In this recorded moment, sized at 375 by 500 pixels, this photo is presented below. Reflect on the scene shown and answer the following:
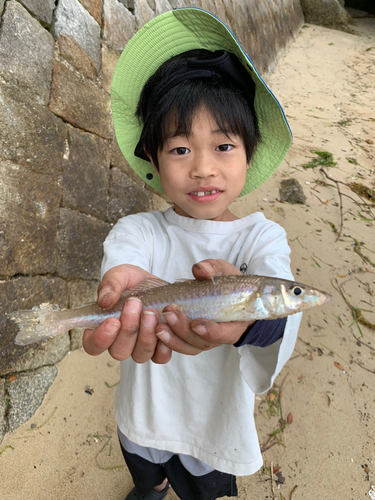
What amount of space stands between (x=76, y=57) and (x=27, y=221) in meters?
1.71

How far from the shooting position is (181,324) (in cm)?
130

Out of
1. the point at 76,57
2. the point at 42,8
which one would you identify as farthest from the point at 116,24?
the point at 42,8

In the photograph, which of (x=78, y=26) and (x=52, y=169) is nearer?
(x=52, y=169)

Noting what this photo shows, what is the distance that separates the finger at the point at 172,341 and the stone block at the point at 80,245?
163 centimetres

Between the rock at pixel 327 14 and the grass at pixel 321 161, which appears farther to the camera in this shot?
the rock at pixel 327 14

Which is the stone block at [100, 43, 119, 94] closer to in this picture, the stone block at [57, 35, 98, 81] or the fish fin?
the stone block at [57, 35, 98, 81]

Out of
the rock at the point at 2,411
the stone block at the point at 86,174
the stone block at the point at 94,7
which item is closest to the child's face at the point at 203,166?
the stone block at the point at 86,174

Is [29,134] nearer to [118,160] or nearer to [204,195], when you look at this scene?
[118,160]

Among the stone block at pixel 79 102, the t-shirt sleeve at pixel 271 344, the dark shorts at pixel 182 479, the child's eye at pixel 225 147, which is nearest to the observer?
the t-shirt sleeve at pixel 271 344

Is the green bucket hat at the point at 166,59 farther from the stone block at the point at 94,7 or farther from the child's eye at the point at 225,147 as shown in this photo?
the stone block at the point at 94,7

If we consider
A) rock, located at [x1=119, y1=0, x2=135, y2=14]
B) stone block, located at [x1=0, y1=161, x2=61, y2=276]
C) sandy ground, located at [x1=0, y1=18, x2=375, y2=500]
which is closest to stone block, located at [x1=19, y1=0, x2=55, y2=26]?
stone block, located at [x1=0, y1=161, x2=61, y2=276]

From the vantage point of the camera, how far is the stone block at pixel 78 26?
262cm

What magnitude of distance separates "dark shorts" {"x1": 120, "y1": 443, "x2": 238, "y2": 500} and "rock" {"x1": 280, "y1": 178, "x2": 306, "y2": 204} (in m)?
3.95

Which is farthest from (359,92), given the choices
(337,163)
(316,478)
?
(316,478)
